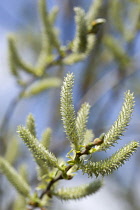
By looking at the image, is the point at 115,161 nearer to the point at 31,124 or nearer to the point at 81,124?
the point at 81,124

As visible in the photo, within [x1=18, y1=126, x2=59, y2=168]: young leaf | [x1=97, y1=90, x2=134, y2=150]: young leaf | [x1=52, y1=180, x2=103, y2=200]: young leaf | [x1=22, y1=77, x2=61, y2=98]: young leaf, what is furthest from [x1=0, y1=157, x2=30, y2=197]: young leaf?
[x1=22, y1=77, x2=61, y2=98]: young leaf

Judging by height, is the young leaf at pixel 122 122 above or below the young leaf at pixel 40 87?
below

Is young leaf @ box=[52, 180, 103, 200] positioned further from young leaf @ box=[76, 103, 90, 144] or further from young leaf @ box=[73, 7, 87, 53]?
young leaf @ box=[73, 7, 87, 53]

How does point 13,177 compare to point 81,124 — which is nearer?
point 81,124

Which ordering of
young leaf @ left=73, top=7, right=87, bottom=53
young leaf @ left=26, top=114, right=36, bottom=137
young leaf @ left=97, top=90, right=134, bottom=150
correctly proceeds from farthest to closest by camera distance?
young leaf @ left=73, top=7, right=87, bottom=53
young leaf @ left=26, top=114, right=36, bottom=137
young leaf @ left=97, top=90, right=134, bottom=150

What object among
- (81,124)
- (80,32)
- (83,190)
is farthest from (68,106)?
(80,32)

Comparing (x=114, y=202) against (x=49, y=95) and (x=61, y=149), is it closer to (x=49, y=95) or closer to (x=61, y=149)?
Answer: (x=49, y=95)

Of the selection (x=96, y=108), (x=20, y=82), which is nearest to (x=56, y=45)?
(x=20, y=82)

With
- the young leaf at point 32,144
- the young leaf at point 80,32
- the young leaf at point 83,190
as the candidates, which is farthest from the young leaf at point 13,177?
the young leaf at point 80,32

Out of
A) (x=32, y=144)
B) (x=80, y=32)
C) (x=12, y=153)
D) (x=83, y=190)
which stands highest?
(x=80, y=32)

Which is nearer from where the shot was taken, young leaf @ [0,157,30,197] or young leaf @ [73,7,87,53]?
young leaf @ [0,157,30,197]

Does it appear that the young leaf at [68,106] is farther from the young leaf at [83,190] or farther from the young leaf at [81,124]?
the young leaf at [83,190]

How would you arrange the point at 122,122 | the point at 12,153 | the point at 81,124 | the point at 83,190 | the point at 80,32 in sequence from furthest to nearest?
the point at 12,153 → the point at 80,32 → the point at 83,190 → the point at 81,124 → the point at 122,122
